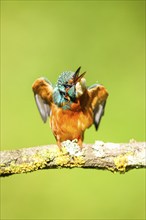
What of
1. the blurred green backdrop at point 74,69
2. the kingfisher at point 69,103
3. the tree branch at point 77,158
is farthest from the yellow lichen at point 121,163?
the blurred green backdrop at point 74,69

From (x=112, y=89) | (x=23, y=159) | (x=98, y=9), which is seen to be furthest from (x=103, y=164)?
(x=98, y=9)

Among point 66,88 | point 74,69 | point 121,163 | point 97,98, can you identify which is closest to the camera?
point 121,163

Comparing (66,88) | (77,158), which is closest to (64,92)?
(66,88)

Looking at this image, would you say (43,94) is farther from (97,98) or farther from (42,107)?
(97,98)

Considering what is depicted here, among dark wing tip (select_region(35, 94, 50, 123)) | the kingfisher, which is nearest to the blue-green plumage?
the kingfisher

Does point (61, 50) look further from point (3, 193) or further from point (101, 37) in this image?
point (3, 193)
